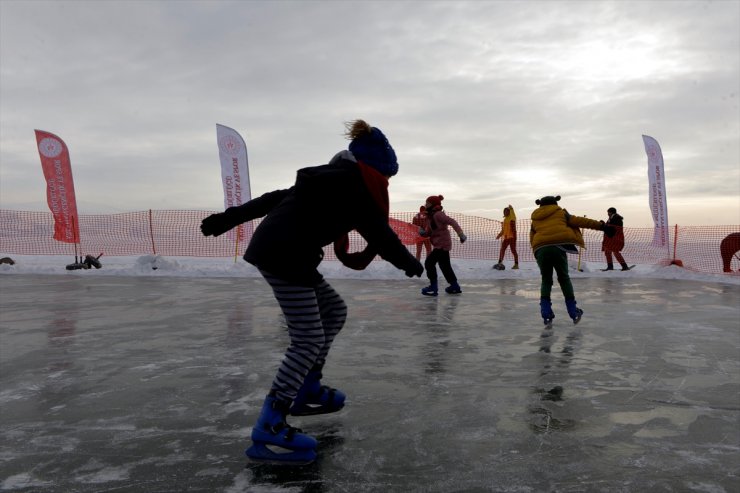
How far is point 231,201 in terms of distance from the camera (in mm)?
17594

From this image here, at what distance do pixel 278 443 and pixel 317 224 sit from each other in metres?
1.09

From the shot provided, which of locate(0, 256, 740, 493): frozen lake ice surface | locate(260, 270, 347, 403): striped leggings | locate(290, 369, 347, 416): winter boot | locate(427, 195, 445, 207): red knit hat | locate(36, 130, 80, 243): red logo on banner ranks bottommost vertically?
locate(0, 256, 740, 493): frozen lake ice surface

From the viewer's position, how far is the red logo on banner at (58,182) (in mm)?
16344

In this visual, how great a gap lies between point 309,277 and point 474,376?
7.46 feet

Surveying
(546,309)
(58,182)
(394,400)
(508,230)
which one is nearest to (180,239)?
(58,182)

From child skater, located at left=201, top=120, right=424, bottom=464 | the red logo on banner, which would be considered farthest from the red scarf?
the red logo on banner

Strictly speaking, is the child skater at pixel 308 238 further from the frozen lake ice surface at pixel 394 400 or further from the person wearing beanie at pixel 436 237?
the person wearing beanie at pixel 436 237

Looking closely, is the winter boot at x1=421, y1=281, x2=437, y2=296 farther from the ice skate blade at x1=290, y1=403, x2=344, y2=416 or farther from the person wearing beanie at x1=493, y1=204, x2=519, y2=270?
the ice skate blade at x1=290, y1=403, x2=344, y2=416

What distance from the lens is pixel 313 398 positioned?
11.3 feet

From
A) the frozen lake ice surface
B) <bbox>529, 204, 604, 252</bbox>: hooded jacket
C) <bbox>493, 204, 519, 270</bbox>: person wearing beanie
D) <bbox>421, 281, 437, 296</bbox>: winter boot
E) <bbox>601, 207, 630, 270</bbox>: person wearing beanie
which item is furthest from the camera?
<bbox>493, 204, 519, 270</bbox>: person wearing beanie

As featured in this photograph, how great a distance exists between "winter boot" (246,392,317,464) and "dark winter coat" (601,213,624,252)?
1537 centimetres

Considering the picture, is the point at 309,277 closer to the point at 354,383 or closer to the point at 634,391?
the point at 354,383

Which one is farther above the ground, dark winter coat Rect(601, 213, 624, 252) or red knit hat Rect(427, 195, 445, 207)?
red knit hat Rect(427, 195, 445, 207)

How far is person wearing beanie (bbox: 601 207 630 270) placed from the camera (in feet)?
53.6
